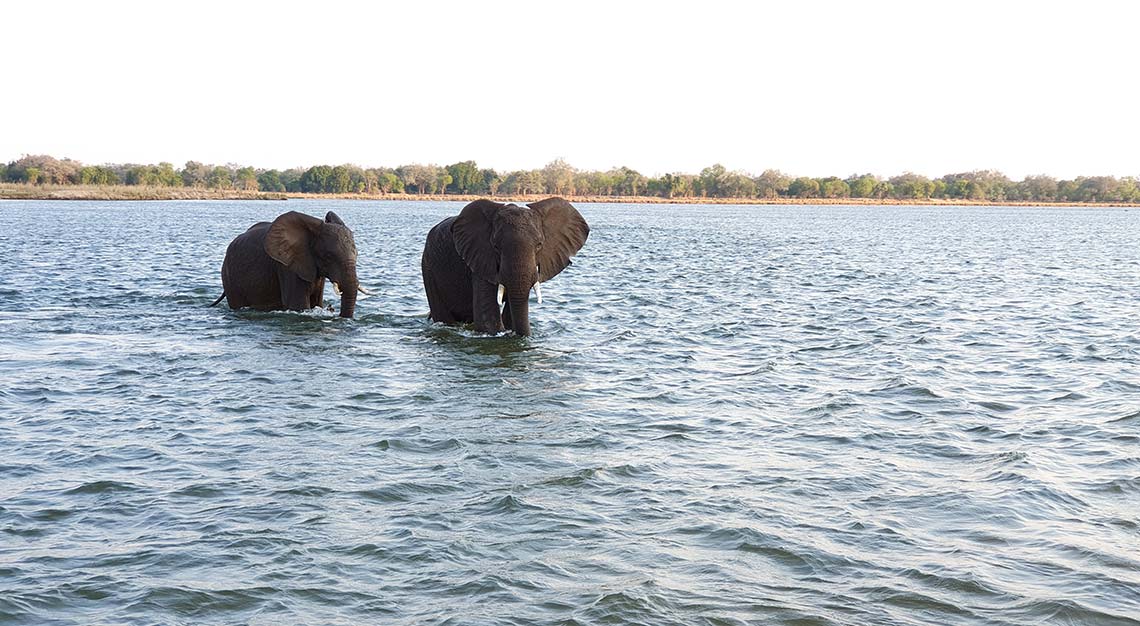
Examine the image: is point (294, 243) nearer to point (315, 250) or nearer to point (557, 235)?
point (315, 250)

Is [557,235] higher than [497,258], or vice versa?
[557,235]

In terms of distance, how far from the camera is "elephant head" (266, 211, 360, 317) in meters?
18.7

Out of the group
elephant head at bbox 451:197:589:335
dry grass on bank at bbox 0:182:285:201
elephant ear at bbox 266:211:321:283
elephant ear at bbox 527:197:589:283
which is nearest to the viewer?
elephant head at bbox 451:197:589:335

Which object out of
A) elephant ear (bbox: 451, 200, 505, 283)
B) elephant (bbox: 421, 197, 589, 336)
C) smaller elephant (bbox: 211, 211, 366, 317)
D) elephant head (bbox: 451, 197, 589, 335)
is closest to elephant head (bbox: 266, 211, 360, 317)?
smaller elephant (bbox: 211, 211, 366, 317)

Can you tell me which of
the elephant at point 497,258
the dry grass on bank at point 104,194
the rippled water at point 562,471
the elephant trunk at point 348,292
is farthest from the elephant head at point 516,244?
the dry grass on bank at point 104,194

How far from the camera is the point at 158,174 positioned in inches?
7835

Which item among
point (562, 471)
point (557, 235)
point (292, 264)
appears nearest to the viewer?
point (562, 471)

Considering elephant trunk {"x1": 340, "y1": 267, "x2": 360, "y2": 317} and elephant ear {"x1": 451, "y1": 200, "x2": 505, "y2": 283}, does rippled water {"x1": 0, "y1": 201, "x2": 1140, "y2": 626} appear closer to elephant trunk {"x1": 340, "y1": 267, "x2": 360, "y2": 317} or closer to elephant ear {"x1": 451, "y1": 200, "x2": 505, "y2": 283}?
elephant trunk {"x1": 340, "y1": 267, "x2": 360, "y2": 317}

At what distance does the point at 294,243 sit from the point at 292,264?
403mm

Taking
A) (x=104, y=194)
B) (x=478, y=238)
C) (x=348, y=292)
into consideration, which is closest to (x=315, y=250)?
(x=348, y=292)

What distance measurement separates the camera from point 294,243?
18781 millimetres

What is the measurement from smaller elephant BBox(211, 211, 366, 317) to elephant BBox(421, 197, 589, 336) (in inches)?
59.4

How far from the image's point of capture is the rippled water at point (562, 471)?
7141mm

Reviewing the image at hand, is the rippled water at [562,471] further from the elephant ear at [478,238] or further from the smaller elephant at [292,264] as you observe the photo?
the elephant ear at [478,238]
